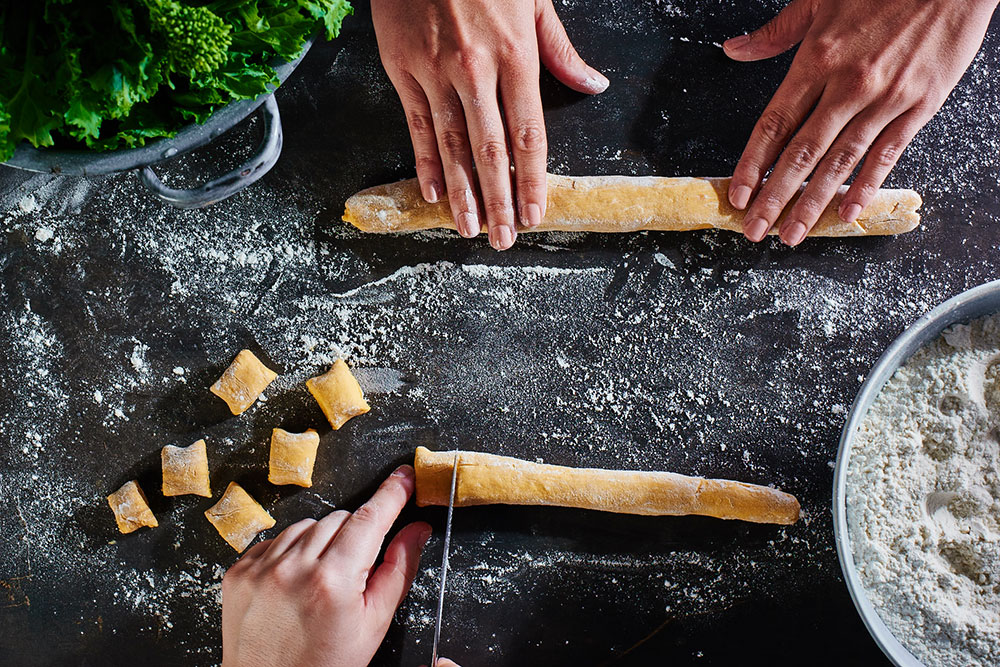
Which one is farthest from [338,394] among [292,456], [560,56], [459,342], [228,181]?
[560,56]

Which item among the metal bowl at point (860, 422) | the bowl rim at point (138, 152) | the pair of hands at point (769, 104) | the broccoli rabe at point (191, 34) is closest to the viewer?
the broccoli rabe at point (191, 34)

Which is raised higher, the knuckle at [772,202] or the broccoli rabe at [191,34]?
the broccoli rabe at [191,34]

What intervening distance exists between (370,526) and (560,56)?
1.12 meters

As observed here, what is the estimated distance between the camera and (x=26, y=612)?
1.64 m

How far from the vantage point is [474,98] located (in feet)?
4.62

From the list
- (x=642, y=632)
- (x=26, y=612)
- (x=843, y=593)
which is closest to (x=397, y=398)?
(x=642, y=632)

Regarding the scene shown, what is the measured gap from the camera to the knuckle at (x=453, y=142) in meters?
1.46

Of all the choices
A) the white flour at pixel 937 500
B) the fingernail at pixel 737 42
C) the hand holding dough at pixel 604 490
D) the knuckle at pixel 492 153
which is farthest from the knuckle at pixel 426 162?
the white flour at pixel 937 500

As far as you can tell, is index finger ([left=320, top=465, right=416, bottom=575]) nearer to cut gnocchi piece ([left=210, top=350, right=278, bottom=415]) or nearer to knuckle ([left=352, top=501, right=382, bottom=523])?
knuckle ([left=352, top=501, right=382, bottom=523])

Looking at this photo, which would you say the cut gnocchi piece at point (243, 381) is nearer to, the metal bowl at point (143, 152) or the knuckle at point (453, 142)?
the metal bowl at point (143, 152)

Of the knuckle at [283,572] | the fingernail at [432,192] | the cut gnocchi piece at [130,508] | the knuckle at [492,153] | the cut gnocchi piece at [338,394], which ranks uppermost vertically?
the knuckle at [492,153]

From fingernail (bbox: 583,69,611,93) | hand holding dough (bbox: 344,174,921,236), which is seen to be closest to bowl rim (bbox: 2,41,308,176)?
hand holding dough (bbox: 344,174,921,236)

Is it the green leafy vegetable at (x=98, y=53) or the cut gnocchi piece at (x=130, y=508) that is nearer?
the green leafy vegetable at (x=98, y=53)

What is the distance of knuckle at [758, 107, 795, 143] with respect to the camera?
4.89 ft
